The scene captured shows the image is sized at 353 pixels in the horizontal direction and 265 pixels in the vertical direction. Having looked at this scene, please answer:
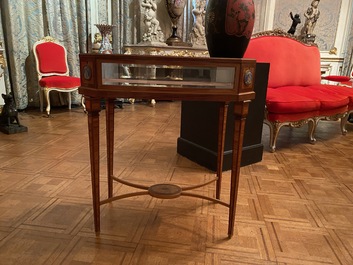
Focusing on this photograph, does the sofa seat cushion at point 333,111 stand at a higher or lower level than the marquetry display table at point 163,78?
lower

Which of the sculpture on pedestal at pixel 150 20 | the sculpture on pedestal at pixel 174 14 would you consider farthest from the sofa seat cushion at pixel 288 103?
the sculpture on pedestal at pixel 150 20

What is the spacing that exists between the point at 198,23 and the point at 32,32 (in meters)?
2.57

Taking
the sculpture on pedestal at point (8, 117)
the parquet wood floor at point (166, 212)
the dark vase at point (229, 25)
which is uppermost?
the dark vase at point (229, 25)

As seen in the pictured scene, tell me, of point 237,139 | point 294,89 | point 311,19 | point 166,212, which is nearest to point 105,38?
point 294,89

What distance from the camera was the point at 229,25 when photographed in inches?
42.4

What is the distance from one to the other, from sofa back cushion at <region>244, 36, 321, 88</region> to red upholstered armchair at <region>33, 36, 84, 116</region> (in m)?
2.17

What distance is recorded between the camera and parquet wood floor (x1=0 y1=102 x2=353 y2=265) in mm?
1150

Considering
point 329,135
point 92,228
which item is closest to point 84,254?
point 92,228

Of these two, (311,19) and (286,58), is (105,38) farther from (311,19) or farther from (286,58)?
(311,19)

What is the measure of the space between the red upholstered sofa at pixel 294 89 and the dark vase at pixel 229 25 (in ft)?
4.44

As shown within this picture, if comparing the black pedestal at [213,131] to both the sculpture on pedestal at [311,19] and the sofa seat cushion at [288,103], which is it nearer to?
the sofa seat cushion at [288,103]

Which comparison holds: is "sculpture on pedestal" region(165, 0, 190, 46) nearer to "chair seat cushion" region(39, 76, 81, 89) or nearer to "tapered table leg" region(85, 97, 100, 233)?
"chair seat cushion" region(39, 76, 81, 89)

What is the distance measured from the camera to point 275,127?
2.43 meters

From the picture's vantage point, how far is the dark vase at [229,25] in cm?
106
